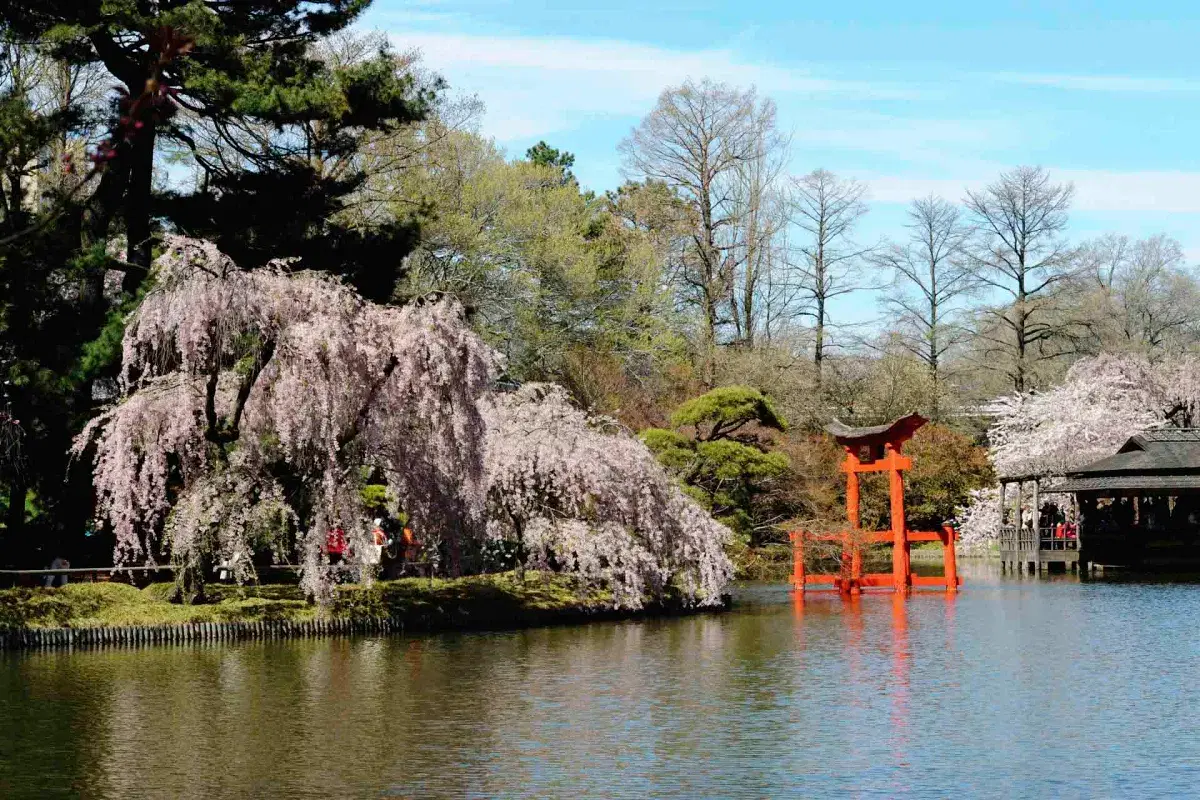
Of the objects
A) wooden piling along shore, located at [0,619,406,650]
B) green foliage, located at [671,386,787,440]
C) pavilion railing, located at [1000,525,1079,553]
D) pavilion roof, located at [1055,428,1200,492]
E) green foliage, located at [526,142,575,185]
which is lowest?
wooden piling along shore, located at [0,619,406,650]

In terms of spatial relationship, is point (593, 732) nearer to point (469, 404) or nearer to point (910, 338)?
point (469, 404)

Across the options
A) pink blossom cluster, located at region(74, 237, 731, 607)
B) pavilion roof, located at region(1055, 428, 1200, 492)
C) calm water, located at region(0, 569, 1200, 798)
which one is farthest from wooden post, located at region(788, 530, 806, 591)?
pavilion roof, located at region(1055, 428, 1200, 492)

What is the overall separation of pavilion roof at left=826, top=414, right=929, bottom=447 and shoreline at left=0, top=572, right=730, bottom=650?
7.15 metres

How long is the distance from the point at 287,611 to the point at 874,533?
43.8 ft

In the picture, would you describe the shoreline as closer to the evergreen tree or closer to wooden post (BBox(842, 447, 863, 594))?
the evergreen tree

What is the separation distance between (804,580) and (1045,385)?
28.7 metres

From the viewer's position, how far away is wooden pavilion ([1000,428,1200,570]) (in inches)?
1567

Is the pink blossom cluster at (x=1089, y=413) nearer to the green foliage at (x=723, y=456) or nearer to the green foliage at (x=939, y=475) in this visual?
the green foliage at (x=939, y=475)

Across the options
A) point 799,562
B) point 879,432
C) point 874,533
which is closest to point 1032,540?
point 874,533

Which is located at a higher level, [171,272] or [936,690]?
[171,272]

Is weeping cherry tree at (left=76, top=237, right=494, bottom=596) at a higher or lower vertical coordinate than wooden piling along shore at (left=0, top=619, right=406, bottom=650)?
higher

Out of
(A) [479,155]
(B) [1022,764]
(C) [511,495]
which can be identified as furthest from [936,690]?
(A) [479,155]

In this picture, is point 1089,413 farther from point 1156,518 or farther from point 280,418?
point 280,418

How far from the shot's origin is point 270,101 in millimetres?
23547
